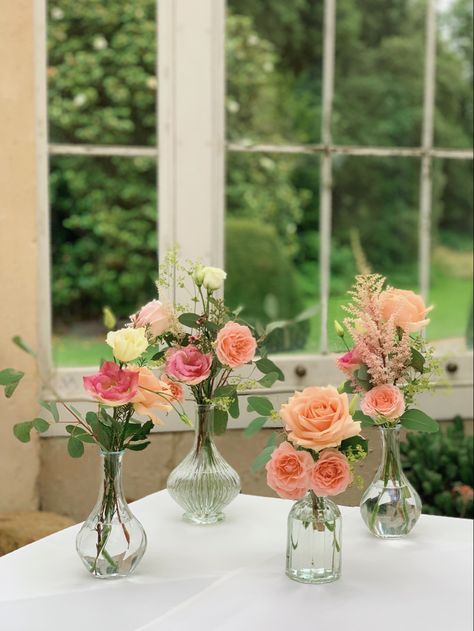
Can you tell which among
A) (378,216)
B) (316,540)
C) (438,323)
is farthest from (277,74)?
(316,540)

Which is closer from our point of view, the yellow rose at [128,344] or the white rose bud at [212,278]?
the yellow rose at [128,344]

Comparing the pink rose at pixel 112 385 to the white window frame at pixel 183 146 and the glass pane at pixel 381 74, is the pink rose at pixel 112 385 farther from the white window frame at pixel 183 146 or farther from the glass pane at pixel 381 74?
the glass pane at pixel 381 74

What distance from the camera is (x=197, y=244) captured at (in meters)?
2.55

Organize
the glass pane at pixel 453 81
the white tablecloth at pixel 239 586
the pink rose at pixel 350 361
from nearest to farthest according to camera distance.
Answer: the white tablecloth at pixel 239 586, the pink rose at pixel 350 361, the glass pane at pixel 453 81

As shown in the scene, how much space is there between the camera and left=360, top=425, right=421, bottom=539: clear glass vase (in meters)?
1.45

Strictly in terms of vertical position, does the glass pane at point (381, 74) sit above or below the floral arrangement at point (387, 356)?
above

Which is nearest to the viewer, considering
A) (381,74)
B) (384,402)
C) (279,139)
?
(384,402)

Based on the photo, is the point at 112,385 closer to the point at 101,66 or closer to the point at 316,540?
the point at 316,540

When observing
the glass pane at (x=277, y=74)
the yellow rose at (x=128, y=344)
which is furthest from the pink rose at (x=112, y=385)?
the glass pane at (x=277, y=74)

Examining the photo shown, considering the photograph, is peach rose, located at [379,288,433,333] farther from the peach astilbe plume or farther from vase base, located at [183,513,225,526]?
vase base, located at [183,513,225,526]

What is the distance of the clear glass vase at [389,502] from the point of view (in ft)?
4.76

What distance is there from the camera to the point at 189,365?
1.40 m

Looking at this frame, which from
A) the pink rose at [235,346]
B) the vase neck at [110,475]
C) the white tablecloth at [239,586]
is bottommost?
the white tablecloth at [239,586]

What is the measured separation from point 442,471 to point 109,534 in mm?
1614
